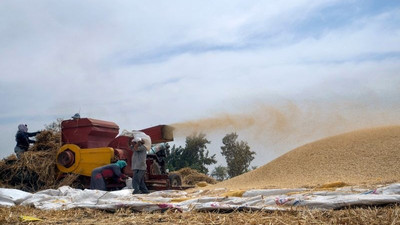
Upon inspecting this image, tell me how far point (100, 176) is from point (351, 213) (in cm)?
661

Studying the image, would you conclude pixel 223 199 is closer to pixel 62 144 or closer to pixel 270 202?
pixel 270 202

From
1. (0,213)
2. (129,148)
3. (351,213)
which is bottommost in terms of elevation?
(351,213)

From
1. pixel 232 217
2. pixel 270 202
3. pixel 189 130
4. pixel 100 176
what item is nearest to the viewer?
pixel 232 217

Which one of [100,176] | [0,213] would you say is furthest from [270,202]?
[100,176]

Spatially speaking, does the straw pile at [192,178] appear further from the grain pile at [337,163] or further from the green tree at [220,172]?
the green tree at [220,172]

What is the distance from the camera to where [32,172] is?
9.99 m

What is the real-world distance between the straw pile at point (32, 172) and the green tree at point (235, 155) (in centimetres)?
1222

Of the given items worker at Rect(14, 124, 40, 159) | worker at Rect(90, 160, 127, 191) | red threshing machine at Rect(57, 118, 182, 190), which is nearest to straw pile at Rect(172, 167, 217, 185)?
red threshing machine at Rect(57, 118, 182, 190)

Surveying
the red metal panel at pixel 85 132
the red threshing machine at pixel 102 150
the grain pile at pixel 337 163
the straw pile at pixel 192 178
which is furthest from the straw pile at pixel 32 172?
the straw pile at pixel 192 178

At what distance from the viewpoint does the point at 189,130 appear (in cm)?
1217

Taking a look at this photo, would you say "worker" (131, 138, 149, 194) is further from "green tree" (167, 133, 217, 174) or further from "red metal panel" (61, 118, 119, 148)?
"green tree" (167, 133, 217, 174)

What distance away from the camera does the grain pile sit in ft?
31.4

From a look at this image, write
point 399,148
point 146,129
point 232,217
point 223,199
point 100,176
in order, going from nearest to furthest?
1. point 232,217
2. point 223,199
3. point 100,176
4. point 399,148
5. point 146,129

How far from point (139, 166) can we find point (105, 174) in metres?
0.83
